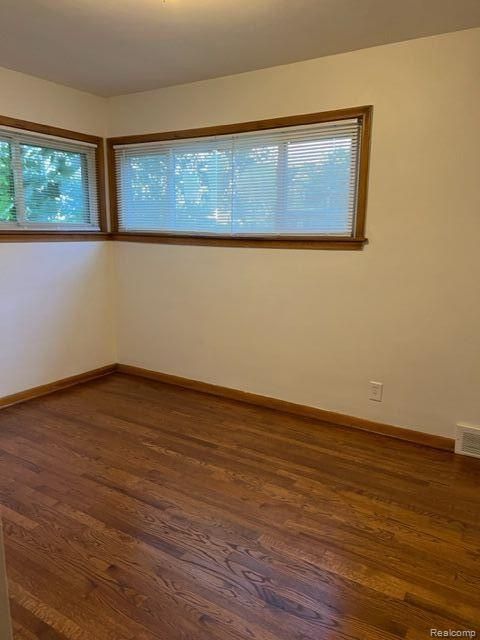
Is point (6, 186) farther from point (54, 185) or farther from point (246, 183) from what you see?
point (246, 183)

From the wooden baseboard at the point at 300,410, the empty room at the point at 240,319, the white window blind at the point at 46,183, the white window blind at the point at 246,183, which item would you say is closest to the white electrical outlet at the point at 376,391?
the empty room at the point at 240,319

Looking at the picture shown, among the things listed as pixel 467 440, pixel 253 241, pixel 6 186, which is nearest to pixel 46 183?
pixel 6 186

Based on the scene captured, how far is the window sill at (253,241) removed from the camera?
2.83m

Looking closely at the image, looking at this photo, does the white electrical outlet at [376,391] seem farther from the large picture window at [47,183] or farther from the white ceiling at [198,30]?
the large picture window at [47,183]

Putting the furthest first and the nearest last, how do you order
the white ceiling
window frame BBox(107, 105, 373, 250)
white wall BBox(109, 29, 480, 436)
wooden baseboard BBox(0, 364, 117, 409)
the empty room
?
wooden baseboard BBox(0, 364, 117, 409)
window frame BBox(107, 105, 373, 250)
white wall BBox(109, 29, 480, 436)
the white ceiling
the empty room

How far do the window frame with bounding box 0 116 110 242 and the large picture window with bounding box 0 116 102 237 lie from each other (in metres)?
0.02

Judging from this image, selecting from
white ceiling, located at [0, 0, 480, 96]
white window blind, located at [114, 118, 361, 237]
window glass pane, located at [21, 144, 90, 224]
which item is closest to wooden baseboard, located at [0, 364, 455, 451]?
white window blind, located at [114, 118, 361, 237]

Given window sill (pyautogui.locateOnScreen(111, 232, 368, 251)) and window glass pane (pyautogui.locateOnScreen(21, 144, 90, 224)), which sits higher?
window glass pane (pyautogui.locateOnScreen(21, 144, 90, 224))

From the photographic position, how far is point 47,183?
344 cm

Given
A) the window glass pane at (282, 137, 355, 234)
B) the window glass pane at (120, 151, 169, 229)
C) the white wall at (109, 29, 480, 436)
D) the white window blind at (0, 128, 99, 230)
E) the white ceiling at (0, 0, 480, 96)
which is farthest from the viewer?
the window glass pane at (120, 151, 169, 229)

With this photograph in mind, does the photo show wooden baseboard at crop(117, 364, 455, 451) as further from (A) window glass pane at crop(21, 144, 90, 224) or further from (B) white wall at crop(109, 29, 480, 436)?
(A) window glass pane at crop(21, 144, 90, 224)

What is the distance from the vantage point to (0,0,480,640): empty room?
65.9 inches

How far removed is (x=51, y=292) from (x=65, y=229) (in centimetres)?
55

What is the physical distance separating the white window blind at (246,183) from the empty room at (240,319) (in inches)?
0.7
